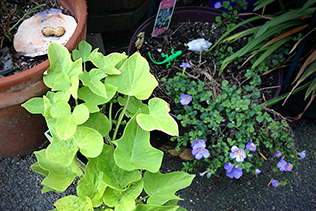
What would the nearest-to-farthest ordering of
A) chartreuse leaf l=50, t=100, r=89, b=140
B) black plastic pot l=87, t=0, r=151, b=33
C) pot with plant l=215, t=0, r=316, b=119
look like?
chartreuse leaf l=50, t=100, r=89, b=140 → pot with plant l=215, t=0, r=316, b=119 → black plastic pot l=87, t=0, r=151, b=33

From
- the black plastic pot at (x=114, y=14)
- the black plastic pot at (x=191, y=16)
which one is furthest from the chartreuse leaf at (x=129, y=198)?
the black plastic pot at (x=114, y=14)

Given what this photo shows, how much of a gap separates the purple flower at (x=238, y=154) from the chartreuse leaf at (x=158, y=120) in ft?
1.39

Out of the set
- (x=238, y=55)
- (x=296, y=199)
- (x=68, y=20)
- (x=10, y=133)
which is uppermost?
(x=68, y=20)

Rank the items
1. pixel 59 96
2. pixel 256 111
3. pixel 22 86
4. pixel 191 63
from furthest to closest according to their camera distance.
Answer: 1. pixel 191 63
2. pixel 256 111
3. pixel 22 86
4. pixel 59 96

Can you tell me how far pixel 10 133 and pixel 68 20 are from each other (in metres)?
0.57

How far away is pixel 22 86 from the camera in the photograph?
3.32 feet

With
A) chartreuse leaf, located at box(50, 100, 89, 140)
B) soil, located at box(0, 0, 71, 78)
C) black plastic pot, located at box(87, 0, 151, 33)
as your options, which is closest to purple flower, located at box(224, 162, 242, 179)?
chartreuse leaf, located at box(50, 100, 89, 140)

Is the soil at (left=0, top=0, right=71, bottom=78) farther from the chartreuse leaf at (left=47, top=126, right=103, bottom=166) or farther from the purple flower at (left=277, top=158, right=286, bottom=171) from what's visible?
the purple flower at (left=277, top=158, right=286, bottom=171)

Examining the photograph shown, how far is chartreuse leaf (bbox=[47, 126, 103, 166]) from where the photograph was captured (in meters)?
0.73

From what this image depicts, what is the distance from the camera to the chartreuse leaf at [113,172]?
0.79 m

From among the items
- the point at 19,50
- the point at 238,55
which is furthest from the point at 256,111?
the point at 19,50

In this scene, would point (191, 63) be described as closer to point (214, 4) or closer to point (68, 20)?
point (214, 4)

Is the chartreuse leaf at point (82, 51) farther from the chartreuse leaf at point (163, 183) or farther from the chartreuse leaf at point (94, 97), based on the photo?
the chartreuse leaf at point (163, 183)

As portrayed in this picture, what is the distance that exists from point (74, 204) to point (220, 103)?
0.76m
